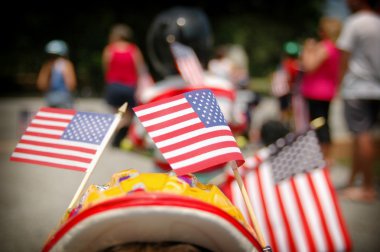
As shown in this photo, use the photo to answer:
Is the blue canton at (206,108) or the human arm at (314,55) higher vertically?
the human arm at (314,55)

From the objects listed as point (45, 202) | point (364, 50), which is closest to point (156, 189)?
point (45, 202)

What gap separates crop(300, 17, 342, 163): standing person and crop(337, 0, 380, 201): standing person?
97 cm

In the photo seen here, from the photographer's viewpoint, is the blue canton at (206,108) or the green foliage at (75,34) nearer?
the blue canton at (206,108)

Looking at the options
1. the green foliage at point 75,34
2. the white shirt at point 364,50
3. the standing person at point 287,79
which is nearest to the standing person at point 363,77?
the white shirt at point 364,50

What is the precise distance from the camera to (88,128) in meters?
2.19

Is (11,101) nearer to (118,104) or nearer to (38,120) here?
(118,104)

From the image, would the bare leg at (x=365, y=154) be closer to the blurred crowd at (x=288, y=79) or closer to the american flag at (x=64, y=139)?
the blurred crowd at (x=288, y=79)

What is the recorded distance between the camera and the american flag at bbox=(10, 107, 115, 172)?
2.12 m

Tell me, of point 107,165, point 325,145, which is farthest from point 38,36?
point 325,145

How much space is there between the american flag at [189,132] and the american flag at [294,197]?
844 mm

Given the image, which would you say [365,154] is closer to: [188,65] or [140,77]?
[188,65]

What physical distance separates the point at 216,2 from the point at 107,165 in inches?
831

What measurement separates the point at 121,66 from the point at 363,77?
418cm

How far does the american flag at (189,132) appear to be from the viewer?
6.07ft
